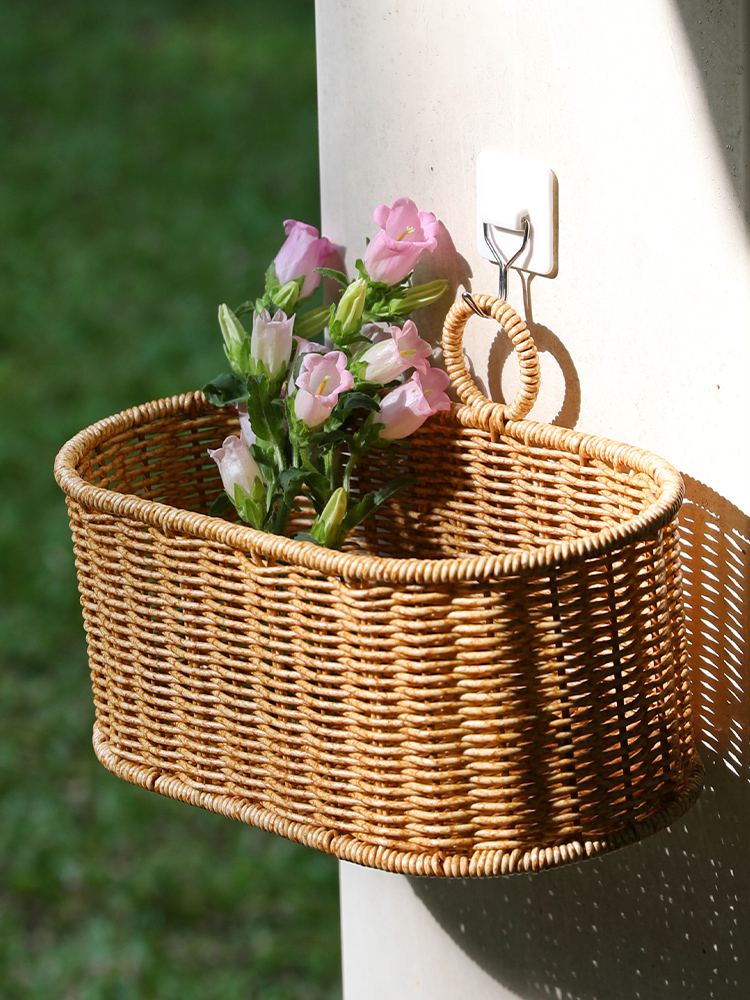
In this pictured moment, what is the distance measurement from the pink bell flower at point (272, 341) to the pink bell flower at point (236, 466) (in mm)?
52

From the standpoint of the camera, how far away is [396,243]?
0.78 meters

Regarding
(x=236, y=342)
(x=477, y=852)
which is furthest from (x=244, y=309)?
(x=477, y=852)

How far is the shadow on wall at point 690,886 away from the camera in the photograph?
0.73 m

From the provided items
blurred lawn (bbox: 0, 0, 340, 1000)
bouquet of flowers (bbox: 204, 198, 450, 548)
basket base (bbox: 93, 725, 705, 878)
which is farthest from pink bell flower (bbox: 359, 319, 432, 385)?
blurred lawn (bbox: 0, 0, 340, 1000)

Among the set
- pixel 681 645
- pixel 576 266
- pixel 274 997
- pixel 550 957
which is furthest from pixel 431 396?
pixel 274 997

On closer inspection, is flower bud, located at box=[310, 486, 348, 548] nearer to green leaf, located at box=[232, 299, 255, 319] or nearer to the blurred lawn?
green leaf, located at box=[232, 299, 255, 319]

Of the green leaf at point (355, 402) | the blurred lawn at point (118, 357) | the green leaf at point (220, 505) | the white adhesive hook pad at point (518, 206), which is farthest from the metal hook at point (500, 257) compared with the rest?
the blurred lawn at point (118, 357)

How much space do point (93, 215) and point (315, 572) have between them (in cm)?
263

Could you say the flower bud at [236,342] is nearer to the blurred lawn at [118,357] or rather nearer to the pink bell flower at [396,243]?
the pink bell flower at [396,243]

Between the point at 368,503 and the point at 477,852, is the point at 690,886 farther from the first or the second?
the point at 368,503

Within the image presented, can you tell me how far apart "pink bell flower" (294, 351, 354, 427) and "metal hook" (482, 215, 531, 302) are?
0.38 ft

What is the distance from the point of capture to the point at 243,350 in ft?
2.69

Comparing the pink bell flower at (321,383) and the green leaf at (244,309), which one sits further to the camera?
the green leaf at (244,309)

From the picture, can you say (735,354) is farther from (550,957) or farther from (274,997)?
(274,997)
